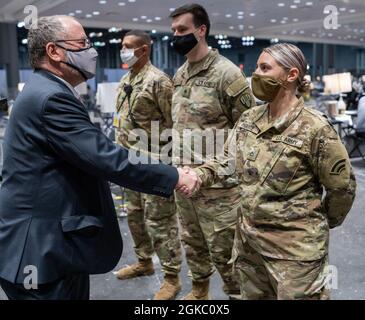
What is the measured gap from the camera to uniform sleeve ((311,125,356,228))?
1563mm

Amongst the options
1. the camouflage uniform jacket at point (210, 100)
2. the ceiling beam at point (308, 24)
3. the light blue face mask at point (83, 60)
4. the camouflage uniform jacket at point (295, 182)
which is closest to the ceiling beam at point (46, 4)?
the ceiling beam at point (308, 24)

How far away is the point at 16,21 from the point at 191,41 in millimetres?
16486

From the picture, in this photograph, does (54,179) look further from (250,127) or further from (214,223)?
(214,223)

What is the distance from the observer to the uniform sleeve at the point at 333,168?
156 cm

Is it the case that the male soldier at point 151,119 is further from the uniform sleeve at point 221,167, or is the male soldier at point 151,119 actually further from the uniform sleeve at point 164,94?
the uniform sleeve at point 221,167

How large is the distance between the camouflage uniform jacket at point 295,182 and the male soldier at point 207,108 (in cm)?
63

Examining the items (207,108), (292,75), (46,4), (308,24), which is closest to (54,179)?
(292,75)

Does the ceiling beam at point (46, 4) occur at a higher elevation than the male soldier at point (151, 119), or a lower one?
higher

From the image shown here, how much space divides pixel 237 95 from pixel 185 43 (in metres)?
0.42

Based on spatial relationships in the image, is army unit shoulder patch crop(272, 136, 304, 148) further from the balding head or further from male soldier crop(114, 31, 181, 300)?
male soldier crop(114, 31, 181, 300)

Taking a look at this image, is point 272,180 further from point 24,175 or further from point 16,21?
point 16,21

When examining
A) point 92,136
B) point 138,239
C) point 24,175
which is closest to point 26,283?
point 24,175

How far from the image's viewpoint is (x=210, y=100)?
232cm

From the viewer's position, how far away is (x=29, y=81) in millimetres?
1516
